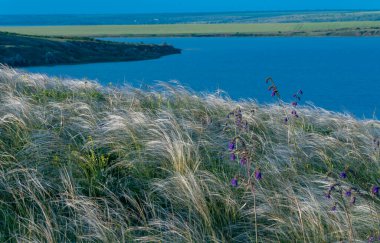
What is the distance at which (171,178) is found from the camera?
18.4 feet

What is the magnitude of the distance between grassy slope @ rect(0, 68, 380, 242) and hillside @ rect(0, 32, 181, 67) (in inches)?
1129

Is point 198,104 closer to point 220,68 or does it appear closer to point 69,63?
point 220,68

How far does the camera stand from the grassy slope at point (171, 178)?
16.1 ft

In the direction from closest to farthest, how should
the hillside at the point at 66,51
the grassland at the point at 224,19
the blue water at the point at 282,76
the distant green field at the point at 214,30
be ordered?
the blue water at the point at 282,76 < the hillside at the point at 66,51 < the distant green field at the point at 214,30 < the grassland at the point at 224,19

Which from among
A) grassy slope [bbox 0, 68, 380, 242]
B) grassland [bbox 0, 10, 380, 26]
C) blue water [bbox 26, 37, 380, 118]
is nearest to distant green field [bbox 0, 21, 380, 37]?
grassland [bbox 0, 10, 380, 26]

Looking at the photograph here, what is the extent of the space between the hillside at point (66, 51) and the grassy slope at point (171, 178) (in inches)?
1129

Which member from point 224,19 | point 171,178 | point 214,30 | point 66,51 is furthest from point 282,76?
point 224,19

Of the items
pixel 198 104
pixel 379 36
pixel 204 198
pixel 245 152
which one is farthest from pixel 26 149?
pixel 379 36

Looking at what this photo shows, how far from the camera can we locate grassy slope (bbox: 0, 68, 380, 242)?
4895 mm

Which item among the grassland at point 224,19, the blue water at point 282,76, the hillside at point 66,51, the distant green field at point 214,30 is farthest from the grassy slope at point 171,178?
the grassland at point 224,19

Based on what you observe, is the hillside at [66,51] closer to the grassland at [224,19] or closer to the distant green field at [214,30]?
the distant green field at [214,30]

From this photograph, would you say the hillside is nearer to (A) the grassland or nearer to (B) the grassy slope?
(B) the grassy slope

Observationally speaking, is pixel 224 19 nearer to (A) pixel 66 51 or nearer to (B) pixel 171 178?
(A) pixel 66 51

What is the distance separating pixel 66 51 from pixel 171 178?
3727 cm
